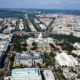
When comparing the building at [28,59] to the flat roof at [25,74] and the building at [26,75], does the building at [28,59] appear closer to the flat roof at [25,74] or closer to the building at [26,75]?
the building at [26,75]

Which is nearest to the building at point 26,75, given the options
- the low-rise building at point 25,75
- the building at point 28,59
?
the low-rise building at point 25,75

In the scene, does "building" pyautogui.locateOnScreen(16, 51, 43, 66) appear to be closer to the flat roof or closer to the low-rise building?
the low-rise building

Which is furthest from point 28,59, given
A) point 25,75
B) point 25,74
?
→ point 25,75

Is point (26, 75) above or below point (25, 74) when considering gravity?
below

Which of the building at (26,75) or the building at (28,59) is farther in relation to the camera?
the building at (28,59)

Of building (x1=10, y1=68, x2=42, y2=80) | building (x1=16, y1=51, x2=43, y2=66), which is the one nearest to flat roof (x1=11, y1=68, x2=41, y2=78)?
building (x1=10, y1=68, x2=42, y2=80)

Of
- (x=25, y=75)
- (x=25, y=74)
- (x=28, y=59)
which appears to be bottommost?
(x=25, y=75)

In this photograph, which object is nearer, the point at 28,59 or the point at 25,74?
the point at 25,74

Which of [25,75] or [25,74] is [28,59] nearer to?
[25,74]

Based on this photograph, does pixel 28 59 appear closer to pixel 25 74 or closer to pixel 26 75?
pixel 25 74

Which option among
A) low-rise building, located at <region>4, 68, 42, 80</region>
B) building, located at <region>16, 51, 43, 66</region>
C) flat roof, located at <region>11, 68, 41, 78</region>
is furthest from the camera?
building, located at <region>16, 51, 43, 66</region>

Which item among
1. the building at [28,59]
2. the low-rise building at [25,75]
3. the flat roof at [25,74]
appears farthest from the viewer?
the building at [28,59]
